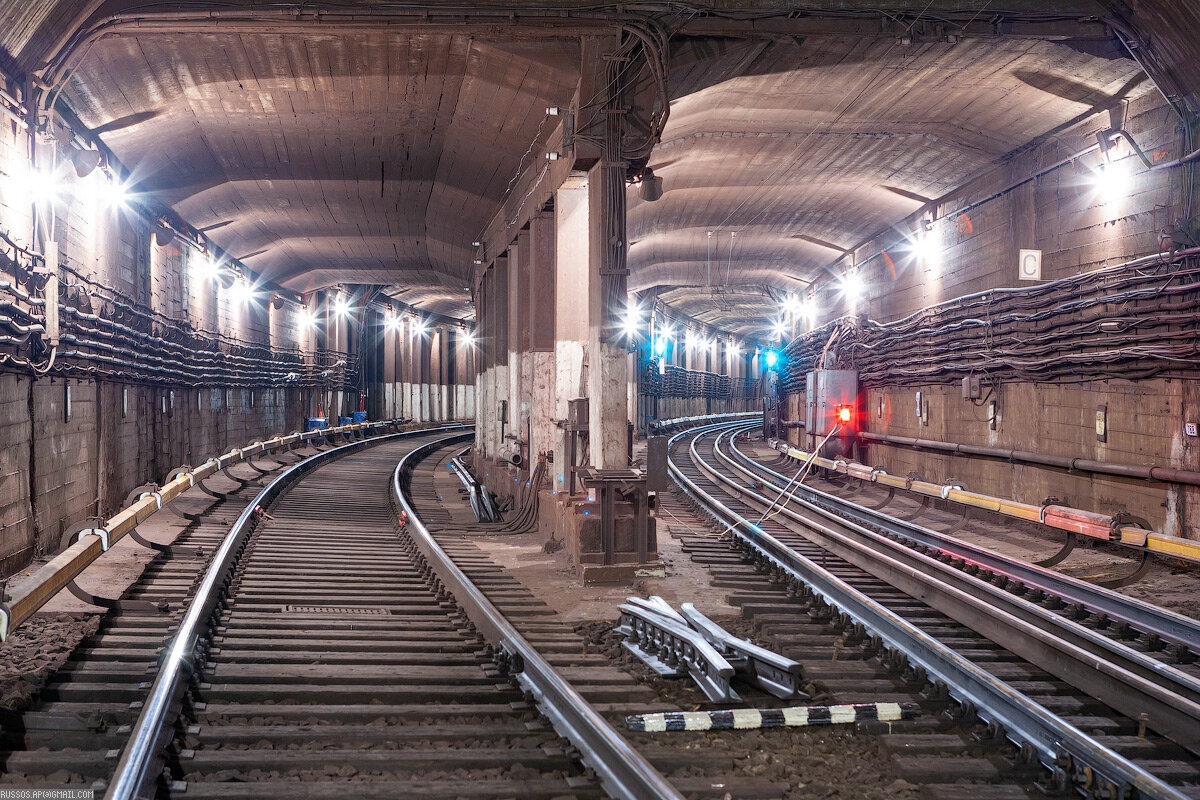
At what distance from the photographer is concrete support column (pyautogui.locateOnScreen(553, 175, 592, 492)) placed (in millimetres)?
11844

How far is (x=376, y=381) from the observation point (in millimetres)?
36688

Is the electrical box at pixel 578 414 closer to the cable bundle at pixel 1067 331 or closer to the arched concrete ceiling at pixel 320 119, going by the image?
the arched concrete ceiling at pixel 320 119

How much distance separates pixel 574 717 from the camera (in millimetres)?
4770

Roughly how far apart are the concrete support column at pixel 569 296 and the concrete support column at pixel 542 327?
2.32 ft

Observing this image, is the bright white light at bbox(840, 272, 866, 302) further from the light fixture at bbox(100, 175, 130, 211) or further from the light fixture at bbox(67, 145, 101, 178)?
the light fixture at bbox(67, 145, 101, 178)

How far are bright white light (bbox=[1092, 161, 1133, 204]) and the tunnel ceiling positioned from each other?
2.69 ft

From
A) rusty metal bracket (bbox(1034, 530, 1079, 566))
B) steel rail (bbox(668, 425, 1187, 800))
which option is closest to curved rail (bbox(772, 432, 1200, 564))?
rusty metal bracket (bbox(1034, 530, 1079, 566))

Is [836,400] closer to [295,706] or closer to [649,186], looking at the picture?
[649,186]

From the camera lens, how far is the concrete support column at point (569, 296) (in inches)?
466

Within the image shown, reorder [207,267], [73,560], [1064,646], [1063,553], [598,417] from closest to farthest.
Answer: [1064,646] → [73,560] → [1063,553] → [598,417] → [207,267]

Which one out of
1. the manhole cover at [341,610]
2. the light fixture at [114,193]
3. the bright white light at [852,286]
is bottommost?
the manhole cover at [341,610]

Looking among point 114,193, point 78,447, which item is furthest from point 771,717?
point 114,193

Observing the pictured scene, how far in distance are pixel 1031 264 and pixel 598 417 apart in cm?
677

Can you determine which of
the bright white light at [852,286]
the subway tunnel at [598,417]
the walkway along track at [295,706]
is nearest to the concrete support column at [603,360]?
the subway tunnel at [598,417]
